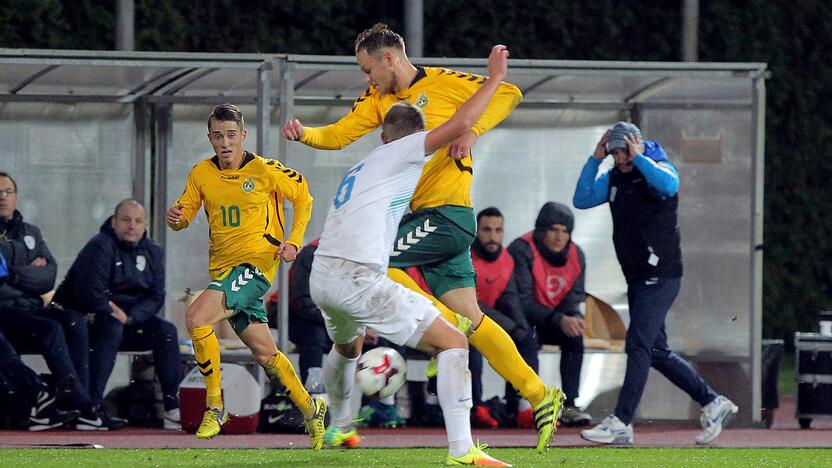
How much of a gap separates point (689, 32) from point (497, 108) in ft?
35.8

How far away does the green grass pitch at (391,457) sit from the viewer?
28.2 ft

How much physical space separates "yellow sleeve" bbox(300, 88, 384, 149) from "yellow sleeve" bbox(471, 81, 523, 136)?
616 mm

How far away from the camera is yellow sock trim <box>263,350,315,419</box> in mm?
9352

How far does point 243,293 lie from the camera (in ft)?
31.3

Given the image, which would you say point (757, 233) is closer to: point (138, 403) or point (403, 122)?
point (138, 403)

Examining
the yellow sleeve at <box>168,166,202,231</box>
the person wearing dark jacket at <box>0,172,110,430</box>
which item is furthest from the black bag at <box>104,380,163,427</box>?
the yellow sleeve at <box>168,166,202,231</box>

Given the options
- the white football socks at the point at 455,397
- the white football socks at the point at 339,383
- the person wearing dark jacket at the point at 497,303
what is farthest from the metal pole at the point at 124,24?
the white football socks at the point at 455,397

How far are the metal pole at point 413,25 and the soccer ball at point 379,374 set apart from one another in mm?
8802

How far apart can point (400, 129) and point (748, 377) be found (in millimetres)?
4858

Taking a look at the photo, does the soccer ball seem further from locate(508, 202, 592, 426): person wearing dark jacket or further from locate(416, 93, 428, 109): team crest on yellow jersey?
locate(508, 202, 592, 426): person wearing dark jacket

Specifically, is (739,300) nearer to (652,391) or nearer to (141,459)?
(652,391)

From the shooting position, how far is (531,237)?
→ 12320 millimetres

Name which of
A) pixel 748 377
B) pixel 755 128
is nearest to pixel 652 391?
pixel 748 377

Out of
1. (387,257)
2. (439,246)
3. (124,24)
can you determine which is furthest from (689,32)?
(387,257)
